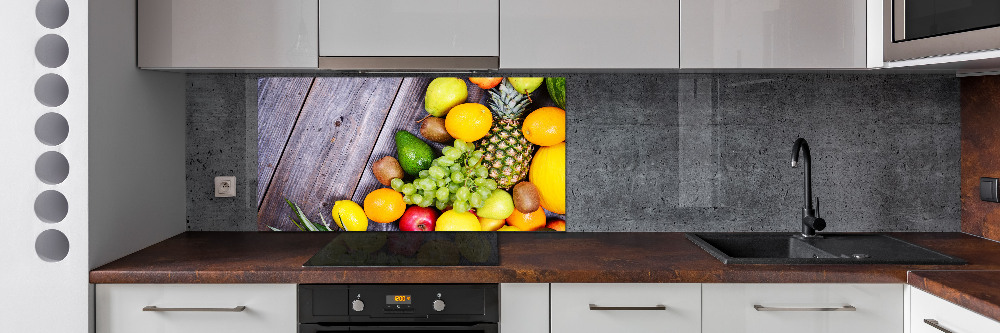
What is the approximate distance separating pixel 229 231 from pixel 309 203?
0.96ft

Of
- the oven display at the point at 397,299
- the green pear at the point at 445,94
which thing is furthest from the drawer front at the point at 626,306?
the green pear at the point at 445,94

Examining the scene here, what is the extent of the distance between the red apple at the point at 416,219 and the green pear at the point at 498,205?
18cm

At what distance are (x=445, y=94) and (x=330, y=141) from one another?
0.41 m

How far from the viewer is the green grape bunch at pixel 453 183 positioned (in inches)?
87.9

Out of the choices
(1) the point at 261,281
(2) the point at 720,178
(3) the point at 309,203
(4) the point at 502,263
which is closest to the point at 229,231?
(3) the point at 309,203

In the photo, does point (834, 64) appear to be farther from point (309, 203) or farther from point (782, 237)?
point (309, 203)

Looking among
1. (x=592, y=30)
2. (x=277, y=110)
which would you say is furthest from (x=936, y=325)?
(x=277, y=110)

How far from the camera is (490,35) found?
6.27 feet

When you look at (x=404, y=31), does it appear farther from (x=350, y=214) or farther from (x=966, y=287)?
(x=966, y=287)

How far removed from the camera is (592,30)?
191cm
